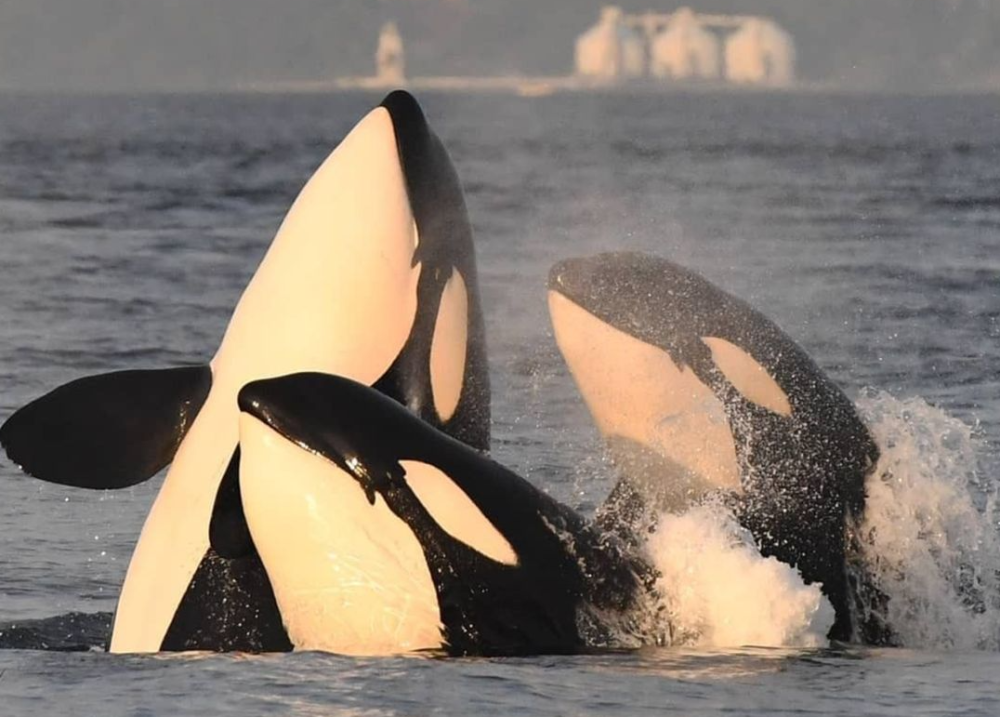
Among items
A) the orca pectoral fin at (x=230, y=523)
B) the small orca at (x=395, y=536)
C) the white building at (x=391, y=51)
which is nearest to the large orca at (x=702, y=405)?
the small orca at (x=395, y=536)

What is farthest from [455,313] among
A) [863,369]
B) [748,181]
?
[748,181]

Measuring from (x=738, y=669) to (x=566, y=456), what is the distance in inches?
233

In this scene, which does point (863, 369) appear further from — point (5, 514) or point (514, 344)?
point (5, 514)

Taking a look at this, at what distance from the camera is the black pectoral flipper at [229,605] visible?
10617 millimetres

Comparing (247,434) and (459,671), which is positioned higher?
(247,434)

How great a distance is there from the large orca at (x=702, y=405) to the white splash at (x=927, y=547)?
159mm

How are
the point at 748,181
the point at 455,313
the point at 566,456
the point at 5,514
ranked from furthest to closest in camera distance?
the point at 748,181 → the point at 566,456 → the point at 5,514 → the point at 455,313

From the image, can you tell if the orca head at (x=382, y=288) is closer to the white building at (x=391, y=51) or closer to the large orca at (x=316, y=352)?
the large orca at (x=316, y=352)

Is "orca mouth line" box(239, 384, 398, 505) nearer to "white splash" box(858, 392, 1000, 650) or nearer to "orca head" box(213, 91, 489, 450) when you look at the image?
"orca head" box(213, 91, 489, 450)

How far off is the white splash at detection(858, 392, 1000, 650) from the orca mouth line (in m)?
2.99

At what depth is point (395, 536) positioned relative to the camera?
10.4 metres

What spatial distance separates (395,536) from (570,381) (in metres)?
9.36

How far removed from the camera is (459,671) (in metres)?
10.2

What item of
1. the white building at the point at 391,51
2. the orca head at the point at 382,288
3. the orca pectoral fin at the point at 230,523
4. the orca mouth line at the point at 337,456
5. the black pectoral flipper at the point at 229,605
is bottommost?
the black pectoral flipper at the point at 229,605
